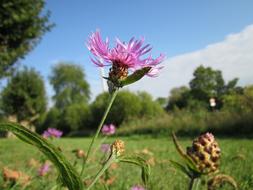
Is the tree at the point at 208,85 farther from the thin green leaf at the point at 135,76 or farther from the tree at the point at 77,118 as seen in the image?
the thin green leaf at the point at 135,76

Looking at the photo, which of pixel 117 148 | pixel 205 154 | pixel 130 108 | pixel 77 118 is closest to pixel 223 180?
pixel 117 148

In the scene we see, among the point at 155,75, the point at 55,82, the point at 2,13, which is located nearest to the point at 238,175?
the point at 155,75

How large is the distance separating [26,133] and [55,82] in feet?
177

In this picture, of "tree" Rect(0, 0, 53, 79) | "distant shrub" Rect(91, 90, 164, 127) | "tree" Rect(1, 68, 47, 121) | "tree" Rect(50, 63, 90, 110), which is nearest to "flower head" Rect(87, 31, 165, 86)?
"tree" Rect(0, 0, 53, 79)

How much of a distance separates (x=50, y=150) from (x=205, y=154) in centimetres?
29

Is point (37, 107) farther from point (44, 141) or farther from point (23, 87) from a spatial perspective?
point (44, 141)

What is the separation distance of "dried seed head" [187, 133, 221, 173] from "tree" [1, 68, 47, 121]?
956 inches

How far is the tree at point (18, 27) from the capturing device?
28.7ft

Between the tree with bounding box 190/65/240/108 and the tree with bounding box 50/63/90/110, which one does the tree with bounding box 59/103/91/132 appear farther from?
the tree with bounding box 50/63/90/110

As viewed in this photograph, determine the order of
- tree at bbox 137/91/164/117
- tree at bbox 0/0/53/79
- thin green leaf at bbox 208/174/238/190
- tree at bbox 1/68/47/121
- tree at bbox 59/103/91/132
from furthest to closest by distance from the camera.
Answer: tree at bbox 59/103/91/132 < tree at bbox 137/91/164/117 < tree at bbox 1/68/47/121 < tree at bbox 0/0/53/79 < thin green leaf at bbox 208/174/238/190

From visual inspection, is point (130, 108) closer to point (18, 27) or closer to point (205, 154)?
point (18, 27)

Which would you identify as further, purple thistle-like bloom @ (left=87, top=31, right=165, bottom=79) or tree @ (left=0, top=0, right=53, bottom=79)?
tree @ (left=0, top=0, right=53, bottom=79)

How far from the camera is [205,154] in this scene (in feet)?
2.29

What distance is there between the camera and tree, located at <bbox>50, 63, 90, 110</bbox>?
5109 cm
